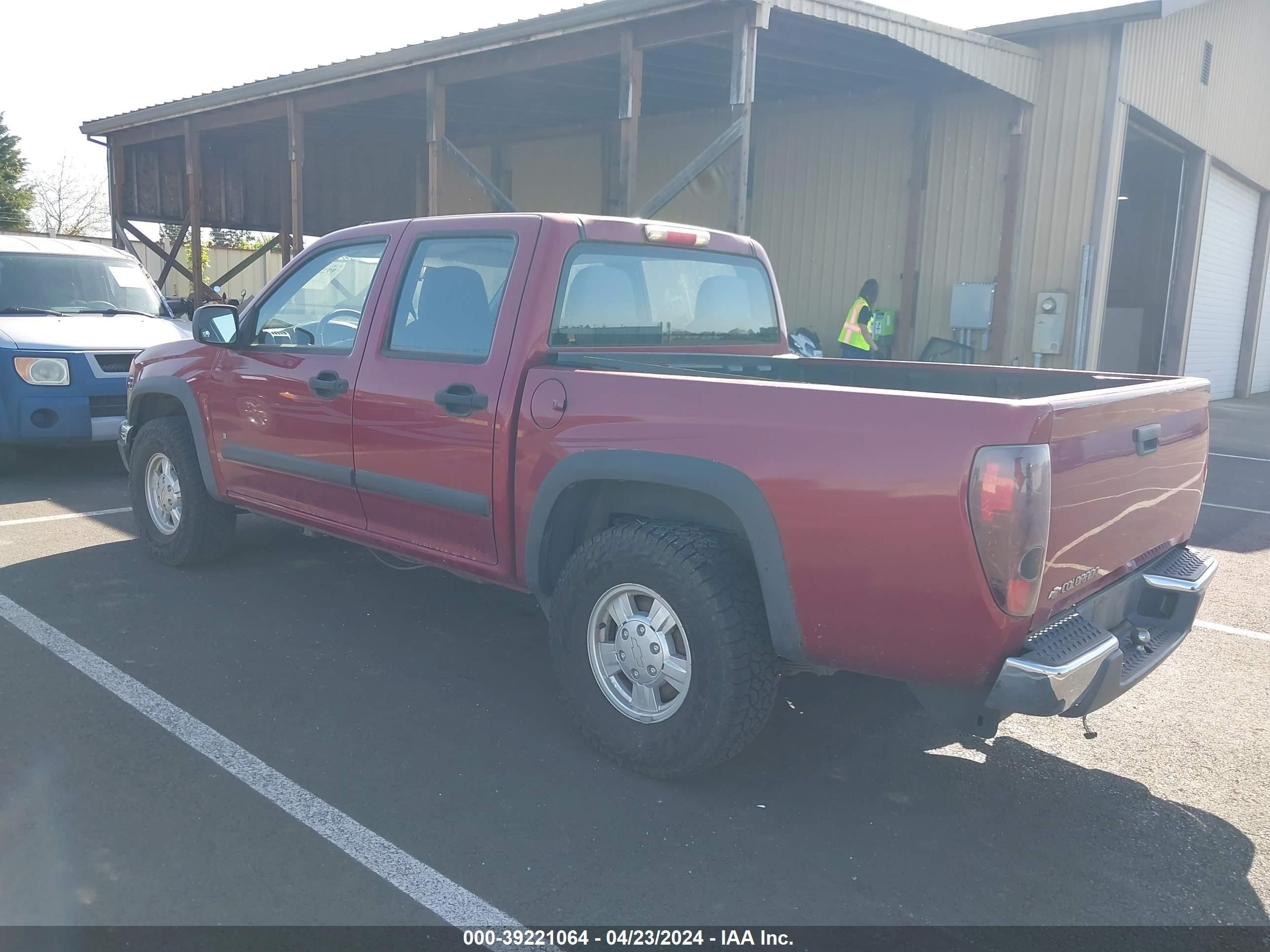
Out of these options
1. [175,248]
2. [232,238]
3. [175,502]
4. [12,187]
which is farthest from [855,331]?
[232,238]

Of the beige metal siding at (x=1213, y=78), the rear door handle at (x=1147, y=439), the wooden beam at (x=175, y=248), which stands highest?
the beige metal siding at (x=1213, y=78)

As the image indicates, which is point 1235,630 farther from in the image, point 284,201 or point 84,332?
point 284,201

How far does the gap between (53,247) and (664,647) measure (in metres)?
8.56

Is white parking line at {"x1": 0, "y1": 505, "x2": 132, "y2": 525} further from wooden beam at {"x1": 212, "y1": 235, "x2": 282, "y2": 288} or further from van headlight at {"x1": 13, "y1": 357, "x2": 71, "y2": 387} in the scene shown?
wooden beam at {"x1": 212, "y1": 235, "x2": 282, "y2": 288}

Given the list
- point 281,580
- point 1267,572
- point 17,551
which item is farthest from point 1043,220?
point 17,551

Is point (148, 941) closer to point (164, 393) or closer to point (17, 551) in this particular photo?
point (164, 393)

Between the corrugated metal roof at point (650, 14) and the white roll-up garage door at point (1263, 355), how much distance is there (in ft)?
40.2

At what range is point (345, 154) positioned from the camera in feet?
67.8

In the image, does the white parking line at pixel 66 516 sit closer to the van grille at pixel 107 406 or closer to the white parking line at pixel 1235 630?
the van grille at pixel 107 406

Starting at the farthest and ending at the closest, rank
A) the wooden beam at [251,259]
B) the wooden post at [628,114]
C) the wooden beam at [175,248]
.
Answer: the wooden beam at [251,259] → the wooden beam at [175,248] → the wooden post at [628,114]

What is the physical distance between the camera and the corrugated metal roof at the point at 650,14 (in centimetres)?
916

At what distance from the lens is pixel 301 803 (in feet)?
10.8

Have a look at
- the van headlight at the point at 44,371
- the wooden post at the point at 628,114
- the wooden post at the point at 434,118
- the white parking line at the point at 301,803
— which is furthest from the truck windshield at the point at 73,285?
the white parking line at the point at 301,803

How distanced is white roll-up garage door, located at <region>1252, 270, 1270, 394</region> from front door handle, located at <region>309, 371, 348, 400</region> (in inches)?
852
